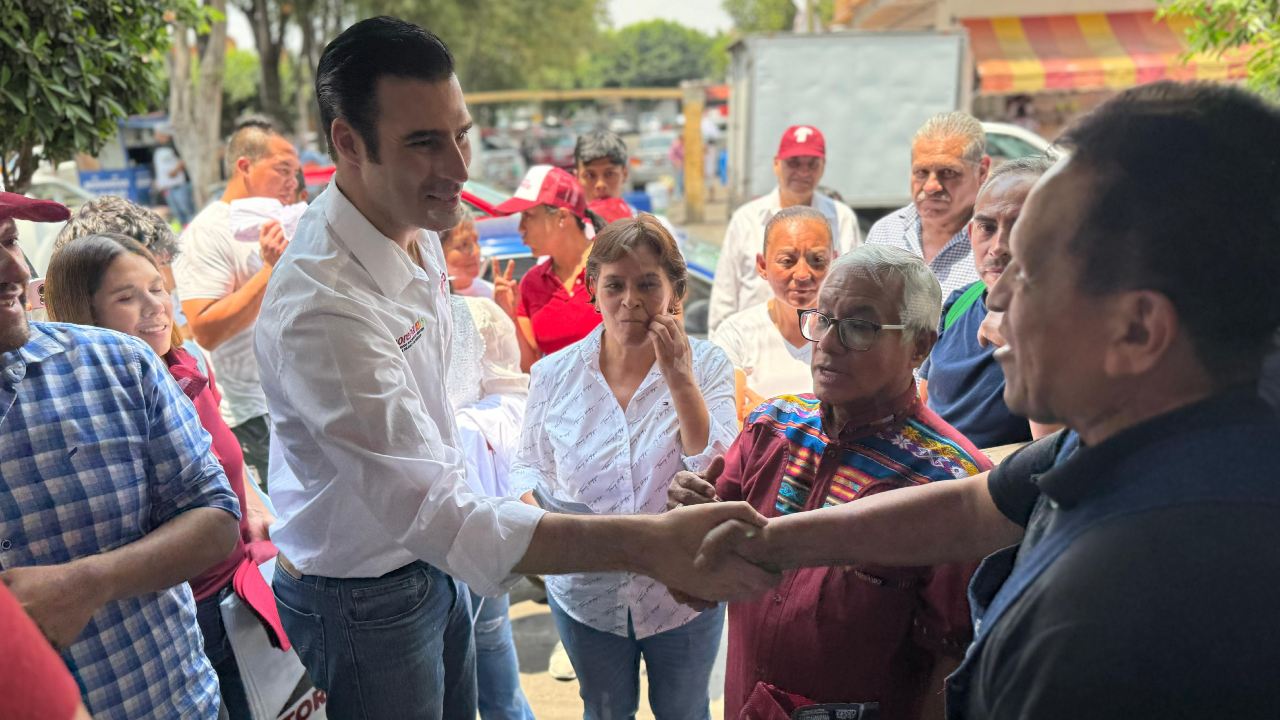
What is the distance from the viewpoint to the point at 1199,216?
45.1 inches

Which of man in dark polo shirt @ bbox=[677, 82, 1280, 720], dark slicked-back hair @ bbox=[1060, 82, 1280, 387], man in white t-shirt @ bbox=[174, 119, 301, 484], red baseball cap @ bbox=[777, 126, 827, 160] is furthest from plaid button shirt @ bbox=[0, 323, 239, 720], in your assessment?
red baseball cap @ bbox=[777, 126, 827, 160]

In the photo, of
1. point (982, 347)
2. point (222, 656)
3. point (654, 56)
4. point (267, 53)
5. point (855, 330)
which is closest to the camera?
point (855, 330)

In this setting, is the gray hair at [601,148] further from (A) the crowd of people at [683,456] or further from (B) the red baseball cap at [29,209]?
(B) the red baseball cap at [29,209]

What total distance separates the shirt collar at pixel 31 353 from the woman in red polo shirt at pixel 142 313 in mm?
597

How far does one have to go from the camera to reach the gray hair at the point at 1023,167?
2.93 metres

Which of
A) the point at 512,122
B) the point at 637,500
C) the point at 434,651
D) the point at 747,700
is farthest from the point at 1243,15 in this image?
the point at 512,122

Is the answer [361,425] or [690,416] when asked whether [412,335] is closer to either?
[361,425]

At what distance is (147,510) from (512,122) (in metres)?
63.4

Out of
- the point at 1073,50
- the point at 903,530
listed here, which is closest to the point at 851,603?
the point at 903,530

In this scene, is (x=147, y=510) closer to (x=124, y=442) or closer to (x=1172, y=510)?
(x=124, y=442)

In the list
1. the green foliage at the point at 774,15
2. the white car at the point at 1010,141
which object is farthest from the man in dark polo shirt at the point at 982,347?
the green foliage at the point at 774,15

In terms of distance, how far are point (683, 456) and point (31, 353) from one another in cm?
165

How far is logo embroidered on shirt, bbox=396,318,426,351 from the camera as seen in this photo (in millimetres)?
2156

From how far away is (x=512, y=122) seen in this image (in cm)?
6309
